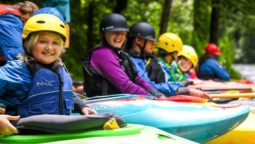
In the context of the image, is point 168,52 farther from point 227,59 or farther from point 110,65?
point 227,59

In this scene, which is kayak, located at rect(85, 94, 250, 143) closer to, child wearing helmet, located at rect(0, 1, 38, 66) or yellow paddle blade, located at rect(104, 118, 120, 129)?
child wearing helmet, located at rect(0, 1, 38, 66)

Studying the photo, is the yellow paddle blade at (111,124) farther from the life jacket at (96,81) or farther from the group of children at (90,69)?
the life jacket at (96,81)

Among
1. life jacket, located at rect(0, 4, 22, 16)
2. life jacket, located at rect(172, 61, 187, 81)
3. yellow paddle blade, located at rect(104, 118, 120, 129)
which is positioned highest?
life jacket, located at rect(0, 4, 22, 16)

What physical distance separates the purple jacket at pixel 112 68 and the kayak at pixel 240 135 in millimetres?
1175

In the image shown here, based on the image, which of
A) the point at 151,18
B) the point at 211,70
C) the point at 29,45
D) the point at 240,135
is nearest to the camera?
the point at 29,45

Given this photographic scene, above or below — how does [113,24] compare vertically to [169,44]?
above

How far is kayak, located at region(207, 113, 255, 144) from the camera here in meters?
6.24

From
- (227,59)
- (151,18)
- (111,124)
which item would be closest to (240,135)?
(111,124)

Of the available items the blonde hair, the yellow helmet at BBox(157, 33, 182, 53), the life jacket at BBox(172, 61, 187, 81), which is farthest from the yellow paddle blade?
the life jacket at BBox(172, 61, 187, 81)

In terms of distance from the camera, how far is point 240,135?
6.30 metres

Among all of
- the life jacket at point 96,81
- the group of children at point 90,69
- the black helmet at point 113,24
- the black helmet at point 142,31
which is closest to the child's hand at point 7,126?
the group of children at point 90,69

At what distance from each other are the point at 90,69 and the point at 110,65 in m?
0.27

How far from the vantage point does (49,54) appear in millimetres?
4477

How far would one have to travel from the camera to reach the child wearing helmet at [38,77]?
170 inches
